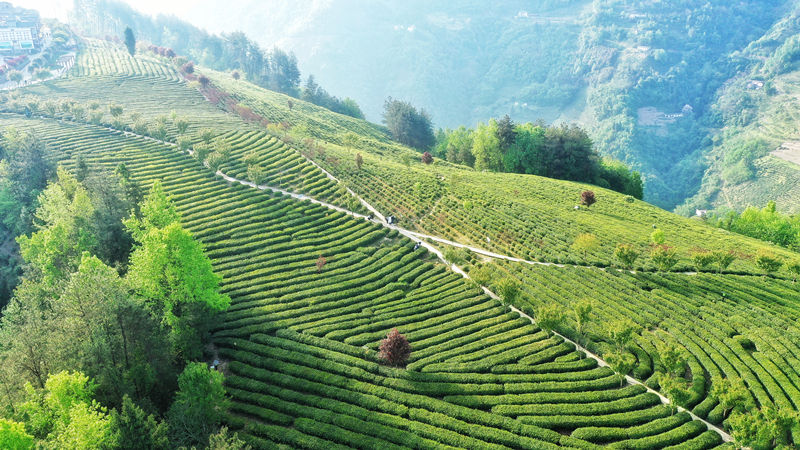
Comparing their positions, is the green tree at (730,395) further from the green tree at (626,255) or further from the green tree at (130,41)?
the green tree at (130,41)

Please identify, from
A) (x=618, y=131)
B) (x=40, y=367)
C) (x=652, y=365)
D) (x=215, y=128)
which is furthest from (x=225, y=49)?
(x=652, y=365)

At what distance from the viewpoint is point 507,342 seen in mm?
40031

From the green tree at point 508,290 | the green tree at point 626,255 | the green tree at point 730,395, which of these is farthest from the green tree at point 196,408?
the green tree at point 626,255

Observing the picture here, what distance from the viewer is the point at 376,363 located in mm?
37906

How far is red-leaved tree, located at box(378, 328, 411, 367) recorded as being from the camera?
3712cm

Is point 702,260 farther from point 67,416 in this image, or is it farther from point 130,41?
point 130,41

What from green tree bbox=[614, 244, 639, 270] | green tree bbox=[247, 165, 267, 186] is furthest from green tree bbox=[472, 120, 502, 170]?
green tree bbox=[614, 244, 639, 270]

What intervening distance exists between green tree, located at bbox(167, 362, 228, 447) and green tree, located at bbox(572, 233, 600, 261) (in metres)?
39.9

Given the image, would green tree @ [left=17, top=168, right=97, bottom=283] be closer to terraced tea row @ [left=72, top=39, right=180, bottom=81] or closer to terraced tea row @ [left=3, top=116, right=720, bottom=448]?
terraced tea row @ [left=3, top=116, right=720, bottom=448]

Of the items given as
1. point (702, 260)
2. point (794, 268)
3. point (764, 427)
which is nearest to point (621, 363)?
point (764, 427)

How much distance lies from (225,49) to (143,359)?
177991 millimetres

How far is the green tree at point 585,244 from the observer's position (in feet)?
172

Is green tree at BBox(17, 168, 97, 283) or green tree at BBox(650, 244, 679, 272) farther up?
green tree at BBox(650, 244, 679, 272)

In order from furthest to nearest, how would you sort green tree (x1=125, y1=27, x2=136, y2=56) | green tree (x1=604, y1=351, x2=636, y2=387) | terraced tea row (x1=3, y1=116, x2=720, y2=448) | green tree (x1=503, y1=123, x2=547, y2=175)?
green tree (x1=125, y1=27, x2=136, y2=56)
green tree (x1=503, y1=123, x2=547, y2=175)
green tree (x1=604, y1=351, x2=636, y2=387)
terraced tea row (x1=3, y1=116, x2=720, y2=448)
